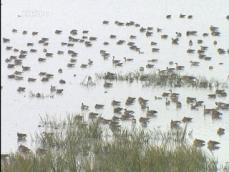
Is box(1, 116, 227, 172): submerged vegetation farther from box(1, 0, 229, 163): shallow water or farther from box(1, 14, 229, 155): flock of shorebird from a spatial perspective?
box(1, 0, 229, 163): shallow water

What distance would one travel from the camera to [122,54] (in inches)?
478

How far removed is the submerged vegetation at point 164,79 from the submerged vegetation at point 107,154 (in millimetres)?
2618

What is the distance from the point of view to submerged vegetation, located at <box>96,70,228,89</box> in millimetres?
9961

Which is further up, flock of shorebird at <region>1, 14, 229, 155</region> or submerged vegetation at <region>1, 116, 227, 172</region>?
flock of shorebird at <region>1, 14, 229, 155</region>

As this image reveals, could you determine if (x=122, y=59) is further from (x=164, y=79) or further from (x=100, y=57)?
(x=164, y=79)

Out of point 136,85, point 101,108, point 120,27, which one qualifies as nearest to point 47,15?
point 120,27

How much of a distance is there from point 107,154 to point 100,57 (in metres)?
5.75

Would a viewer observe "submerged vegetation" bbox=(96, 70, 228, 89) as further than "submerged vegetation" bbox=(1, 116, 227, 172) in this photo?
Yes

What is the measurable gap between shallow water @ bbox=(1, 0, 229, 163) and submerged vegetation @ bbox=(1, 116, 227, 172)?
656 mm

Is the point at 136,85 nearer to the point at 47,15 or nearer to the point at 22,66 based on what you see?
the point at 22,66

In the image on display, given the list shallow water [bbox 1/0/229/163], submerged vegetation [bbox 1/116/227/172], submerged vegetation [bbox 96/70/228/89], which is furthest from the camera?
submerged vegetation [bbox 96/70/228/89]

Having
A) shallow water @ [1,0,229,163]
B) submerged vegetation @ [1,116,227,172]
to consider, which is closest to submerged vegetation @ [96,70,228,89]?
shallow water @ [1,0,229,163]

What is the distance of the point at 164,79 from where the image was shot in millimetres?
10148

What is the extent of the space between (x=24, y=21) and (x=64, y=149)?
908 centimetres
